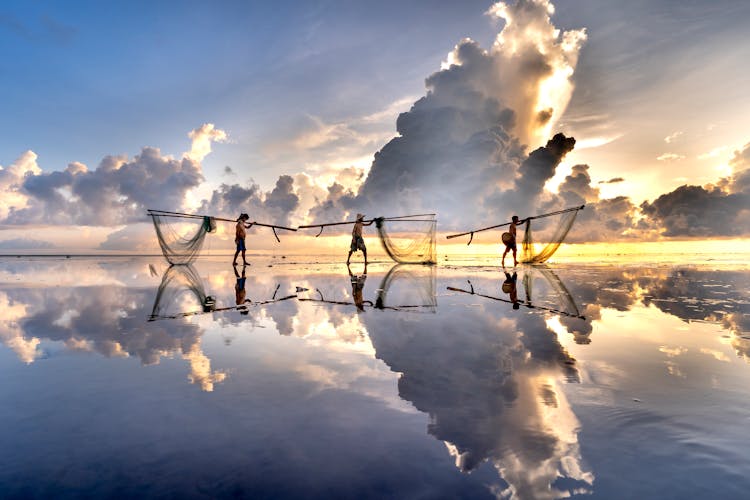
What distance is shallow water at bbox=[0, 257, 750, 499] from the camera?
272 centimetres

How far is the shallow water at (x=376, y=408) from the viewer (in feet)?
8.94

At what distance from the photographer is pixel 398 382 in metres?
4.75

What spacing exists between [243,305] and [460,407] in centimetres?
841

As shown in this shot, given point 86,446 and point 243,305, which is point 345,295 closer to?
point 243,305

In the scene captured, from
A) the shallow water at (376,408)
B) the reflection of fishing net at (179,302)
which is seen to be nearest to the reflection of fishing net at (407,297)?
the shallow water at (376,408)

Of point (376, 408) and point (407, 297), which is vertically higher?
point (407, 297)

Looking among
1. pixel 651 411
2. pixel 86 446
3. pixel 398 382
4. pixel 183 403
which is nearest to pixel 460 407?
pixel 398 382

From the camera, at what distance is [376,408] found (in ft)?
12.9

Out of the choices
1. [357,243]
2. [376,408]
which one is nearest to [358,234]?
[357,243]

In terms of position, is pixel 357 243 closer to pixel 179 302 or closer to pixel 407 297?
pixel 407 297

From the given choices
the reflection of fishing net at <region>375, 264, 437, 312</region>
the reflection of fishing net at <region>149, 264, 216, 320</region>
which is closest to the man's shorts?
the reflection of fishing net at <region>375, 264, 437, 312</region>

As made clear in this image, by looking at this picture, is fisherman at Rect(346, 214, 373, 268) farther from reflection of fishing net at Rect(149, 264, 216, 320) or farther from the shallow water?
the shallow water

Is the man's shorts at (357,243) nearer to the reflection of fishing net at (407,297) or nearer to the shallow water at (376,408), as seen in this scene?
the reflection of fishing net at (407,297)

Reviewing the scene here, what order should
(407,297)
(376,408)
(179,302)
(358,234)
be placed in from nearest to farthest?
(376,408), (179,302), (407,297), (358,234)
